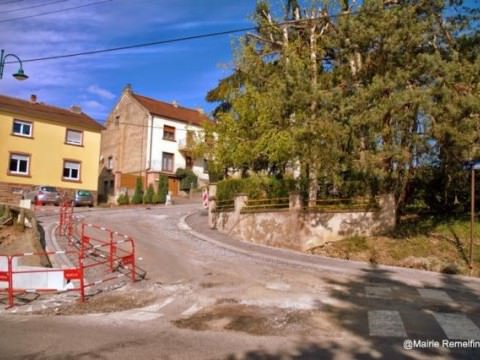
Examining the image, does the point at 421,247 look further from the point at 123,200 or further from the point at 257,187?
the point at 123,200

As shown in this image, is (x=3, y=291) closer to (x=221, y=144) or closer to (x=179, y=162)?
(x=221, y=144)

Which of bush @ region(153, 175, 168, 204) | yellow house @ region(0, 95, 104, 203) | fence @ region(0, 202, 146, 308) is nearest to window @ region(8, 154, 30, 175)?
yellow house @ region(0, 95, 104, 203)

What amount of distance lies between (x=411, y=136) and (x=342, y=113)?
6.38 feet

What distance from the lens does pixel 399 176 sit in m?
15.5

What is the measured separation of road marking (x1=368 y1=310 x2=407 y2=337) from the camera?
711 centimetres

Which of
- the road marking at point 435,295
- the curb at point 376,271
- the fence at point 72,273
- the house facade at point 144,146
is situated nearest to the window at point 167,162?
the house facade at point 144,146

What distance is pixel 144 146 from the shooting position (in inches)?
1829

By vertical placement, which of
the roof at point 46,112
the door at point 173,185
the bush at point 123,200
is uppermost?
the roof at point 46,112

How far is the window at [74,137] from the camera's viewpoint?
1560 inches

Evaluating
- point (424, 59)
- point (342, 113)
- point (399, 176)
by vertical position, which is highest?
point (424, 59)

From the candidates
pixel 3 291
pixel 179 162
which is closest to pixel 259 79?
pixel 3 291

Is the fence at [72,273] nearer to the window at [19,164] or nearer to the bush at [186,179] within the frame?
the window at [19,164]

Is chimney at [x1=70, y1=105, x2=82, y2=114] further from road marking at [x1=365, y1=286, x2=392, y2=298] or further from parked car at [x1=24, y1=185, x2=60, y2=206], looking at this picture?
road marking at [x1=365, y1=286, x2=392, y2=298]

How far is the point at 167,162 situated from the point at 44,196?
1566 centimetres
